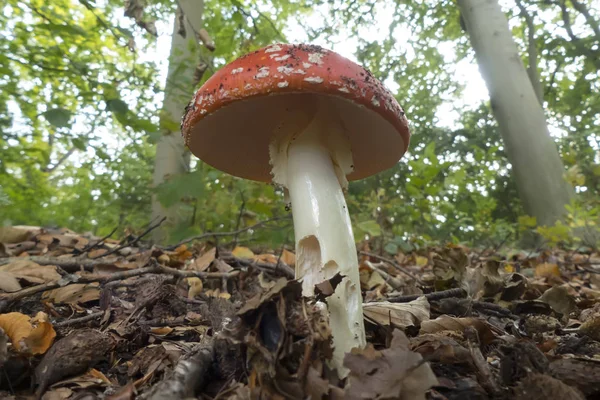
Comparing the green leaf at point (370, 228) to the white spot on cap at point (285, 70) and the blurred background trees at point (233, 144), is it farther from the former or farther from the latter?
the white spot on cap at point (285, 70)

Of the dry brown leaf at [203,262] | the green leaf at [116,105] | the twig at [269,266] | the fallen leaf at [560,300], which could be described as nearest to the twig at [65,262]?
the dry brown leaf at [203,262]

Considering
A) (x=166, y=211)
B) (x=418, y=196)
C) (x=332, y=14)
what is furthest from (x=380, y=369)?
(x=332, y=14)

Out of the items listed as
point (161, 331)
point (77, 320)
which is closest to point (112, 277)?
point (77, 320)

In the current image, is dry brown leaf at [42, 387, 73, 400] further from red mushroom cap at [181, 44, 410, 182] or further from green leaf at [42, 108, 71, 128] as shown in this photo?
green leaf at [42, 108, 71, 128]

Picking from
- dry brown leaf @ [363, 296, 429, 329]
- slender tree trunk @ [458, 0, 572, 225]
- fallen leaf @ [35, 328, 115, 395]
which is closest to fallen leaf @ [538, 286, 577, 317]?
dry brown leaf @ [363, 296, 429, 329]

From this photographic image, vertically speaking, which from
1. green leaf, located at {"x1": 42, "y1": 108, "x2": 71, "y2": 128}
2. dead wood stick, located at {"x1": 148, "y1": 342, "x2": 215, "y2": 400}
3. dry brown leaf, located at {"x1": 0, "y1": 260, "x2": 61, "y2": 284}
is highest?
green leaf, located at {"x1": 42, "y1": 108, "x2": 71, "y2": 128}

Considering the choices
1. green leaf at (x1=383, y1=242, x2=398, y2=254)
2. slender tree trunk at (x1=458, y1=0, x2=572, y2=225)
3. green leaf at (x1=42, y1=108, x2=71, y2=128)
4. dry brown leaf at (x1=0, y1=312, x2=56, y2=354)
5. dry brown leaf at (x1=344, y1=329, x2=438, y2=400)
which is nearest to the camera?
dry brown leaf at (x1=344, y1=329, x2=438, y2=400)
